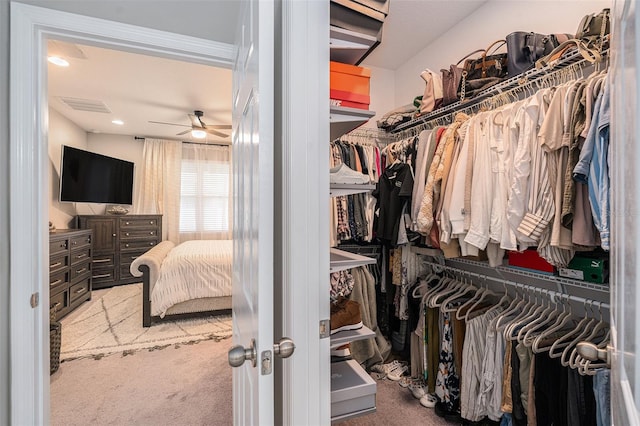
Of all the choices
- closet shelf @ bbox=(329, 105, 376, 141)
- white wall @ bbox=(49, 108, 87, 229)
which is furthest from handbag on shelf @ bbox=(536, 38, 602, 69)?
white wall @ bbox=(49, 108, 87, 229)

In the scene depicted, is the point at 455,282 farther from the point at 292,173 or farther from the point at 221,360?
the point at 221,360

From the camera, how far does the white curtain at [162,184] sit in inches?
200

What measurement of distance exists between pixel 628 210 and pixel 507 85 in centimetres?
148

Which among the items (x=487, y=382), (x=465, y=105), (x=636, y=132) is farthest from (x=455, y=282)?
(x=636, y=132)

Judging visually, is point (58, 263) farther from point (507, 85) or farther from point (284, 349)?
point (507, 85)

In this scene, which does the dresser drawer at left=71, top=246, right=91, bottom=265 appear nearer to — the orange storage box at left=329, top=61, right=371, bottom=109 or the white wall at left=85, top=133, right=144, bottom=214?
the white wall at left=85, top=133, right=144, bottom=214

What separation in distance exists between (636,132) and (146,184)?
585cm

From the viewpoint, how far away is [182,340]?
2744mm

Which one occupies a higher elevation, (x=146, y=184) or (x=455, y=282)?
(x=146, y=184)

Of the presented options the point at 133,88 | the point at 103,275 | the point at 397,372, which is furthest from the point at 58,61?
the point at 397,372

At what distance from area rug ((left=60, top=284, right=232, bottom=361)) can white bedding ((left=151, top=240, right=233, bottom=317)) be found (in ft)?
0.89

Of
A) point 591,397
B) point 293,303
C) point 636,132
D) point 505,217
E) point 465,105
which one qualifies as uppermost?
point 465,105

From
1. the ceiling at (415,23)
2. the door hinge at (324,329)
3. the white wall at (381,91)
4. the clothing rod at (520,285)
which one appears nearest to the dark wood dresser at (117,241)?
the white wall at (381,91)

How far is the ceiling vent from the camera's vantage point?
3.48 meters
